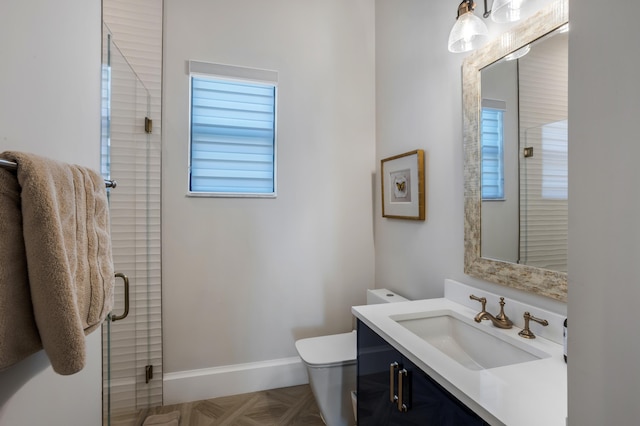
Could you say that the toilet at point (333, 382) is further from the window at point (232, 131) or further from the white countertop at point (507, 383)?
the window at point (232, 131)

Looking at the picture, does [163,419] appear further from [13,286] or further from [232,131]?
[232,131]

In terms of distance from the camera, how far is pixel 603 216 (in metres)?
0.37

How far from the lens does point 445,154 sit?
1645 mm

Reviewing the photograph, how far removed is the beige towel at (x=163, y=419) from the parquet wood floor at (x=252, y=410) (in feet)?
0.10

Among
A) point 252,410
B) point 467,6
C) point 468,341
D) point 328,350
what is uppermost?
point 467,6

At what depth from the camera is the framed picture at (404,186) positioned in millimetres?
1812

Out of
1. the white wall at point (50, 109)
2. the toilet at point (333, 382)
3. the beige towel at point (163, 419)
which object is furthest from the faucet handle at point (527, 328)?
the beige towel at point (163, 419)

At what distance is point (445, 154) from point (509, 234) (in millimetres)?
562

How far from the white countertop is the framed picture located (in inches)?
34.5

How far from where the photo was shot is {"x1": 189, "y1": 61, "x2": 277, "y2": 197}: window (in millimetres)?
2070

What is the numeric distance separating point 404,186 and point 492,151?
2.14 feet

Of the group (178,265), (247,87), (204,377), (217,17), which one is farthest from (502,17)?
(204,377)

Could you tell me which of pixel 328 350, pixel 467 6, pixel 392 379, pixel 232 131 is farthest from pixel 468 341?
pixel 232 131

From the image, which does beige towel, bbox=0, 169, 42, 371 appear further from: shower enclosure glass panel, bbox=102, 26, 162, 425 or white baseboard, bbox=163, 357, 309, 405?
white baseboard, bbox=163, 357, 309, 405
